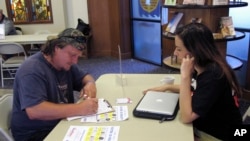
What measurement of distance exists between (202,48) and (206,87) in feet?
0.68

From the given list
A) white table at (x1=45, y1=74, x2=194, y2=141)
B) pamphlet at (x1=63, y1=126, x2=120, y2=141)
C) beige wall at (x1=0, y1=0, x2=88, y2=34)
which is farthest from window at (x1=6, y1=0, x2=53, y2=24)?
pamphlet at (x1=63, y1=126, x2=120, y2=141)

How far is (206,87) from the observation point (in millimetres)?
1313

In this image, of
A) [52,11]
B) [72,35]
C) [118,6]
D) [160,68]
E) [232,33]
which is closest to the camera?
[72,35]

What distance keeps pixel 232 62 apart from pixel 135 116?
69.3 inches

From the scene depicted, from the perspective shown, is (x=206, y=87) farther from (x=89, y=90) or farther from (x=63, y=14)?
(x=63, y=14)

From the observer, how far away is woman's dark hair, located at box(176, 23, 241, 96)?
137cm

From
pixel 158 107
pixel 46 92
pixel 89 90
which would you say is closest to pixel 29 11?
pixel 89 90

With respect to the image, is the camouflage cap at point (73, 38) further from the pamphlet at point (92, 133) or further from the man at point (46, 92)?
the pamphlet at point (92, 133)

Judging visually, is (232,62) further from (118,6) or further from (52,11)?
(52,11)

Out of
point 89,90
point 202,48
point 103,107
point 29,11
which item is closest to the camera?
point 202,48

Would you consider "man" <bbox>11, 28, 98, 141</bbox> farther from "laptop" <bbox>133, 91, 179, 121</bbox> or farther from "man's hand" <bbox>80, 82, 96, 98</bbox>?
"laptop" <bbox>133, 91, 179, 121</bbox>

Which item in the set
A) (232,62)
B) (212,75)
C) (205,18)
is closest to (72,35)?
(212,75)

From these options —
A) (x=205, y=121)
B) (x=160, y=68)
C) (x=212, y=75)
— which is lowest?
(x=160, y=68)

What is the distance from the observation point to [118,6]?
500 centimetres
